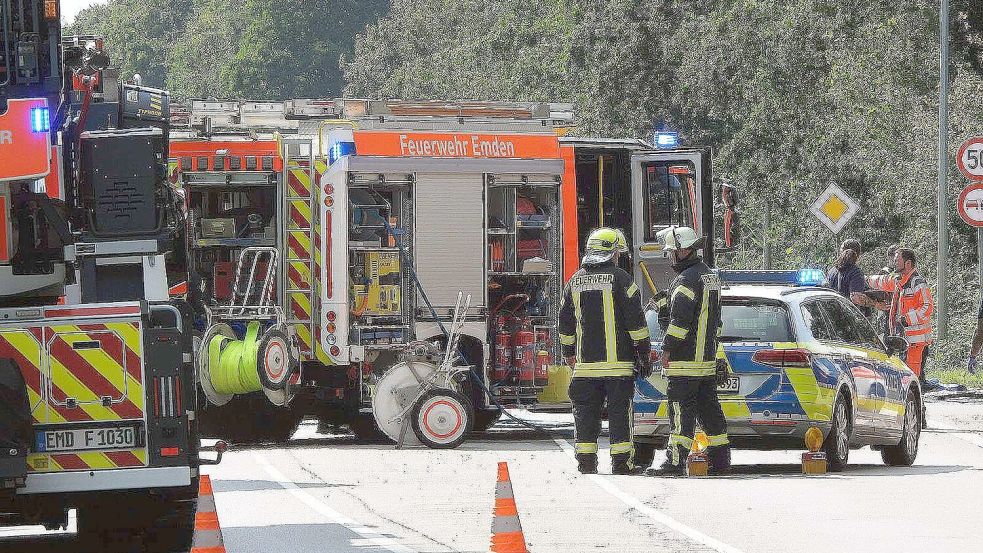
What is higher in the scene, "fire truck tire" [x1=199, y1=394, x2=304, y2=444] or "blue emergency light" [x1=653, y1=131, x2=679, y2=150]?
"blue emergency light" [x1=653, y1=131, x2=679, y2=150]

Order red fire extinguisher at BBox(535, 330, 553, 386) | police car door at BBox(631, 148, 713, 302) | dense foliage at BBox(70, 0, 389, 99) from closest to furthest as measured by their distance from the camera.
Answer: red fire extinguisher at BBox(535, 330, 553, 386) → police car door at BBox(631, 148, 713, 302) → dense foliage at BBox(70, 0, 389, 99)

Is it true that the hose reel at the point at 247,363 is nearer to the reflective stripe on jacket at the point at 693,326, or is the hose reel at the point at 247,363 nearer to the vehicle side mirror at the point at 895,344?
the reflective stripe on jacket at the point at 693,326

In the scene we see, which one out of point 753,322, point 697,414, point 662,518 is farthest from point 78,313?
point 753,322

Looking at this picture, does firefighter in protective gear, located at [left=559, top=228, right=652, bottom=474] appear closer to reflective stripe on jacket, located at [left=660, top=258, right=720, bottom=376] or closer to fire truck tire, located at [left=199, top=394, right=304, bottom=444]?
reflective stripe on jacket, located at [left=660, top=258, right=720, bottom=376]

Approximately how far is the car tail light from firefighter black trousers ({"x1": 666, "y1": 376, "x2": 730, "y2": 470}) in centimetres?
58

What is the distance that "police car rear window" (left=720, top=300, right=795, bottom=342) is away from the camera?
53.1 feet

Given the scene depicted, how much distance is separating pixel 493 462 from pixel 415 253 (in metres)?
2.99

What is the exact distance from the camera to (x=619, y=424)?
625 inches

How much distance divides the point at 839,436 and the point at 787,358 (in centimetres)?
83

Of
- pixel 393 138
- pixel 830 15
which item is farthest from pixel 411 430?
pixel 830 15

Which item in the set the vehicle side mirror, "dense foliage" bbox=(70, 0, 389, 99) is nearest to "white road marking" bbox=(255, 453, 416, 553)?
the vehicle side mirror

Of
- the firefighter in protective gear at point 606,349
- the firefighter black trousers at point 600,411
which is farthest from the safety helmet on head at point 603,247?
the firefighter black trousers at point 600,411

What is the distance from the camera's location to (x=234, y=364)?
66.2ft

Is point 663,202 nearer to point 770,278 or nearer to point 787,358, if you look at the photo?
point 770,278
